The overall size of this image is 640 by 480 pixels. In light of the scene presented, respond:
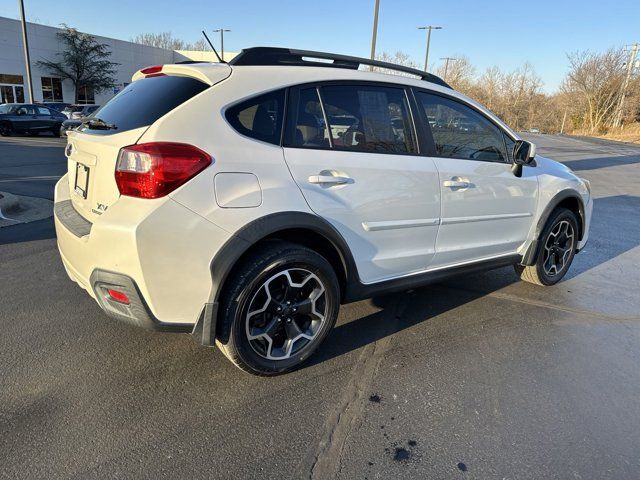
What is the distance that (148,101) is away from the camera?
2686 millimetres

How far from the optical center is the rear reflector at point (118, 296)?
244 cm

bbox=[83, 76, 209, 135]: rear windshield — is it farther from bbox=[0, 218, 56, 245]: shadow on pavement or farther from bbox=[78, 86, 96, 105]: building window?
bbox=[78, 86, 96, 105]: building window

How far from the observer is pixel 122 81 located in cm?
4628

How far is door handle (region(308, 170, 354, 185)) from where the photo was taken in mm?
2744

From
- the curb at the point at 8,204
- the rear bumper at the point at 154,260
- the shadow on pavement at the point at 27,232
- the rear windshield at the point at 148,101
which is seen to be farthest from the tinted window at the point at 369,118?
the curb at the point at 8,204

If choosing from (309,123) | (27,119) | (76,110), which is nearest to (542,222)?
(309,123)

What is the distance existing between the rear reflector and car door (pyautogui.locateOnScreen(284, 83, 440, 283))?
1.13 metres

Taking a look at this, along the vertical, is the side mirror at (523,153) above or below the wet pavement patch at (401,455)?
above

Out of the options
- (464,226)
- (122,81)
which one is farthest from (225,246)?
(122,81)

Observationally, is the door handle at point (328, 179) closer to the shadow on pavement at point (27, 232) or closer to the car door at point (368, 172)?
the car door at point (368, 172)

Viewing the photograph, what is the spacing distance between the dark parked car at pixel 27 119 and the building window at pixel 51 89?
18316mm

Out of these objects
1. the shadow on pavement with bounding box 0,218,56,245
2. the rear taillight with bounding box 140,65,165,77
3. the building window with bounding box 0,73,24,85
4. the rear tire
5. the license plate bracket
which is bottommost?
the shadow on pavement with bounding box 0,218,56,245

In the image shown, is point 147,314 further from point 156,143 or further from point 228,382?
point 156,143

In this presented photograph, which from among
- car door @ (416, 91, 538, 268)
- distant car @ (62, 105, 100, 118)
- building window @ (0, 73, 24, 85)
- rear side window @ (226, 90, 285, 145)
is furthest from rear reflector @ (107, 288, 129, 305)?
building window @ (0, 73, 24, 85)
